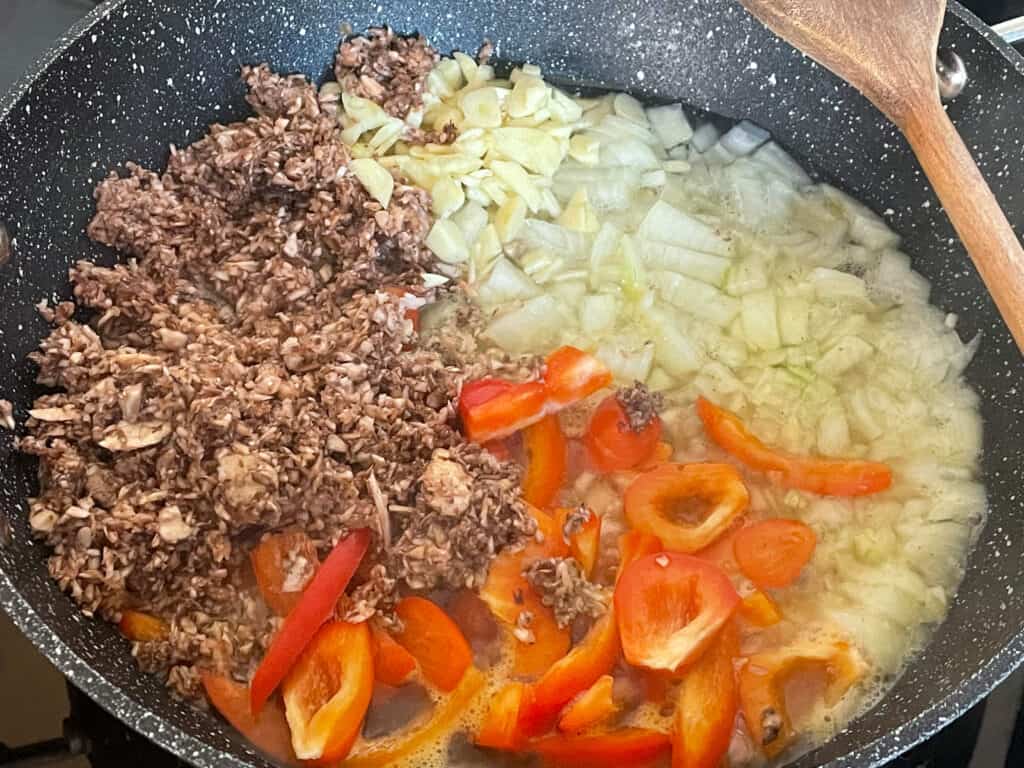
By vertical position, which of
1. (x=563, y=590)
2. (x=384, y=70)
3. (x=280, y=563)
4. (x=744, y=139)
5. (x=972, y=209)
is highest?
(x=384, y=70)

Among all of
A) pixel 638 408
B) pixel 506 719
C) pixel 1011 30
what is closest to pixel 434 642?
pixel 506 719

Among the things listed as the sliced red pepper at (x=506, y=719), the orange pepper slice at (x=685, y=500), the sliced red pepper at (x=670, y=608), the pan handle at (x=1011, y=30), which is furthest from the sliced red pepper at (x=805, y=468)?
the pan handle at (x=1011, y=30)

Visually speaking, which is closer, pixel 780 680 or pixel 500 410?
pixel 780 680

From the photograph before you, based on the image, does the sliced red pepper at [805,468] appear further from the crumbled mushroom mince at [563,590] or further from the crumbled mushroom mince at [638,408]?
the crumbled mushroom mince at [563,590]

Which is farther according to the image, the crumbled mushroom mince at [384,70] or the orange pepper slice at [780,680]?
the crumbled mushroom mince at [384,70]

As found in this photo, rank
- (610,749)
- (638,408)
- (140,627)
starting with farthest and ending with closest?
(638,408)
(140,627)
(610,749)

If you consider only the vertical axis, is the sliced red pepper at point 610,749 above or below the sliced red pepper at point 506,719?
below

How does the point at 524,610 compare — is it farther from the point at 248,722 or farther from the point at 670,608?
the point at 248,722
